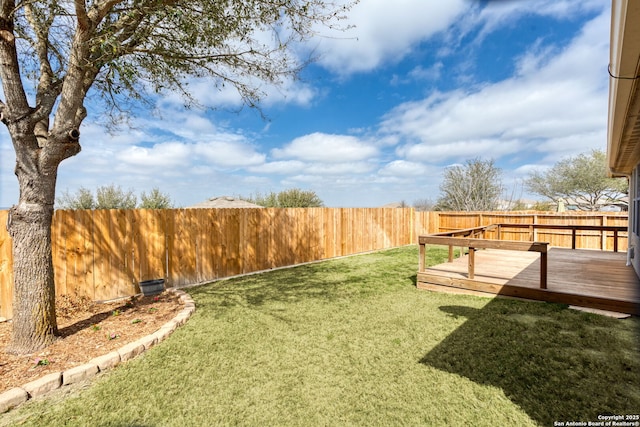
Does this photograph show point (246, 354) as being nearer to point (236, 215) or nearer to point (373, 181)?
point (236, 215)

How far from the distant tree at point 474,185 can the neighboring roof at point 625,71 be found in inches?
745

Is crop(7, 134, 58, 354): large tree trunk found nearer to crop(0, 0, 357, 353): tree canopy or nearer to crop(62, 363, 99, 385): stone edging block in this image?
crop(0, 0, 357, 353): tree canopy

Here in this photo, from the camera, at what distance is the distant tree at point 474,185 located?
2123 centimetres

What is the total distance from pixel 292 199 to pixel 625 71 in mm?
17314

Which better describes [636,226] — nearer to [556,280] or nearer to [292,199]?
[556,280]

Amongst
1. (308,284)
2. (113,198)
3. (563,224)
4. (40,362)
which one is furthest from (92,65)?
(563,224)

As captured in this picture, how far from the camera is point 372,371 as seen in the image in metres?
2.62

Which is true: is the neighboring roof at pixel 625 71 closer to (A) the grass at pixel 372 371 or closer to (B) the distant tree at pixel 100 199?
(A) the grass at pixel 372 371

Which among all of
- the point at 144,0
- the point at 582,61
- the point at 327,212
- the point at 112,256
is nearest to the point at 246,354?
the point at 112,256

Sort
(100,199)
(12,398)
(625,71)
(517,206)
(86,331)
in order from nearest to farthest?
(625,71), (12,398), (86,331), (100,199), (517,206)

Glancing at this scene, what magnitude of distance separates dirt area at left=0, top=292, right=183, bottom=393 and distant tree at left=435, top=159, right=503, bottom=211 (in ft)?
72.1

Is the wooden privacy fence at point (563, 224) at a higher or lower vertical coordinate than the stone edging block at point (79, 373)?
higher

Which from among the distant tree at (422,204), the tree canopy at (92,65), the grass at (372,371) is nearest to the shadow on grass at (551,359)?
the grass at (372,371)

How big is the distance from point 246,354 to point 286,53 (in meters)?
4.53
